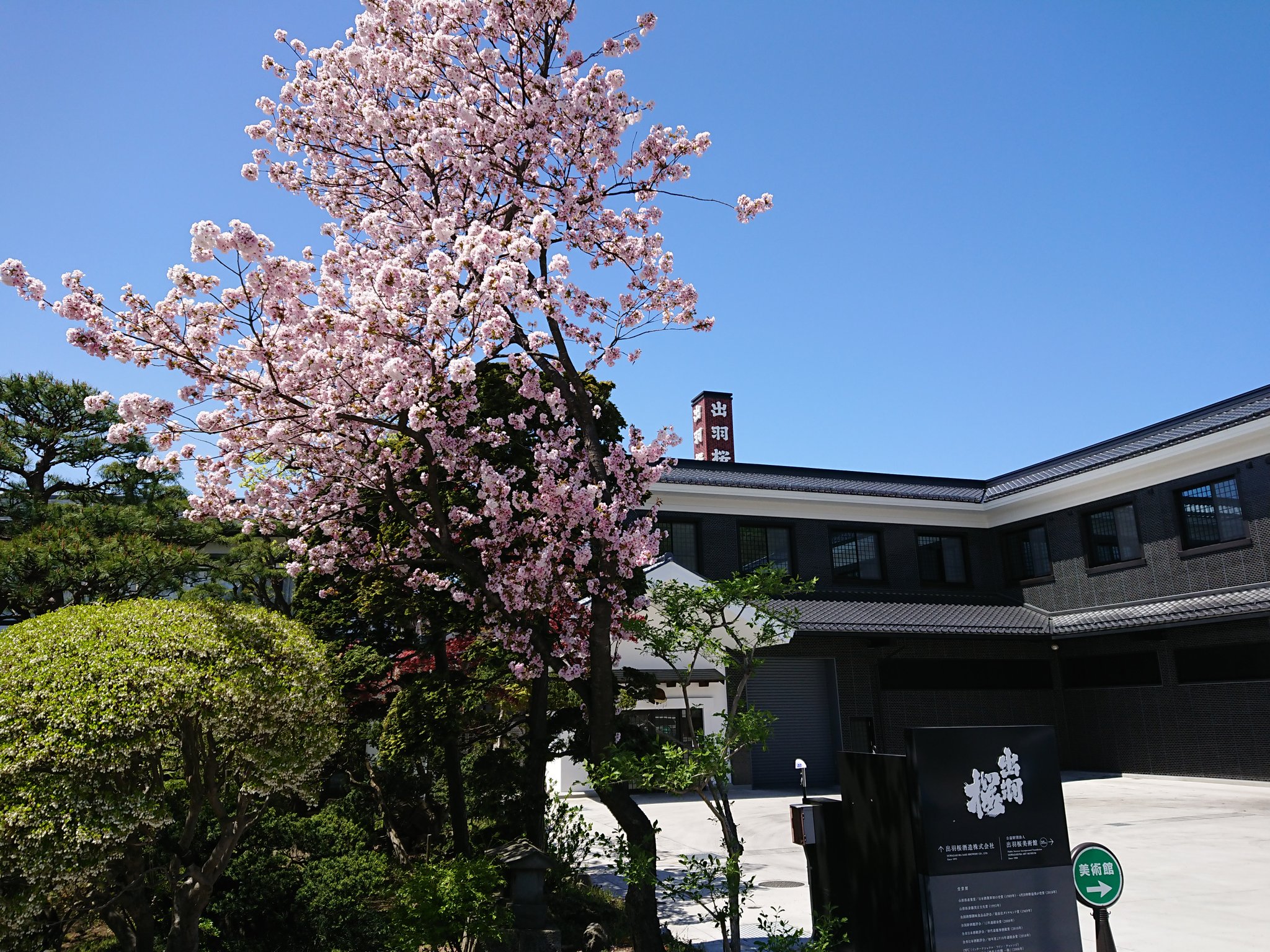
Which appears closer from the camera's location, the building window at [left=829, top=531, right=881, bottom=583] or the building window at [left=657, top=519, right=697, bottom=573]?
the building window at [left=657, top=519, right=697, bottom=573]

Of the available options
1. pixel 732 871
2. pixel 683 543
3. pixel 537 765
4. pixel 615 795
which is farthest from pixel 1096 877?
pixel 683 543

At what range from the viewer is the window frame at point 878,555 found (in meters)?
23.6

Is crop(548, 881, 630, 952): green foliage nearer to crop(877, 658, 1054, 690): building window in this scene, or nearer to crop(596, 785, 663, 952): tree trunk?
crop(596, 785, 663, 952): tree trunk

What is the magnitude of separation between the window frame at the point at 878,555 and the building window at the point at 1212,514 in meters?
7.11

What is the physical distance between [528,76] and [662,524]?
15.2 m

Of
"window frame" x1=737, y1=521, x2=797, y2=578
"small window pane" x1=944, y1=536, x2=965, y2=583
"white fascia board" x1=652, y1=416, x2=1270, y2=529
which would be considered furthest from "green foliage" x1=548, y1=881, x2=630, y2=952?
"small window pane" x1=944, y1=536, x2=965, y2=583

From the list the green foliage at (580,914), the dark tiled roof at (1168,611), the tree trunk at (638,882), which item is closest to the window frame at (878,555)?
the dark tiled roof at (1168,611)

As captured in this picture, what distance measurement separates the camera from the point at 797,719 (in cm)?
2198

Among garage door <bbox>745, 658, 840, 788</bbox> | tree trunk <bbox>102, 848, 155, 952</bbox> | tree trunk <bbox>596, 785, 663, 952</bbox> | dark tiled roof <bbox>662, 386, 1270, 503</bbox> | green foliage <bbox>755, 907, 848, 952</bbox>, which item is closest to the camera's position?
green foliage <bbox>755, 907, 848, 952</bbox>

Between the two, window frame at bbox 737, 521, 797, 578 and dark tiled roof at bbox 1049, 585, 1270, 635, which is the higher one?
window frame at bbox 737, 521, 797, 578

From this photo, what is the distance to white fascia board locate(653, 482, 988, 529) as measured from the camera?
22.1 meters

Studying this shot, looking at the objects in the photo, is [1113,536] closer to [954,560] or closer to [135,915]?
[954,560]

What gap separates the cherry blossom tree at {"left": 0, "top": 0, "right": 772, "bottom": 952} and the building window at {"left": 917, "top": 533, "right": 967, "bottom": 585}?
60.0 ft

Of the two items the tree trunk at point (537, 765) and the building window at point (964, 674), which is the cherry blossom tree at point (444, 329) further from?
the building window at point (964, 674)
